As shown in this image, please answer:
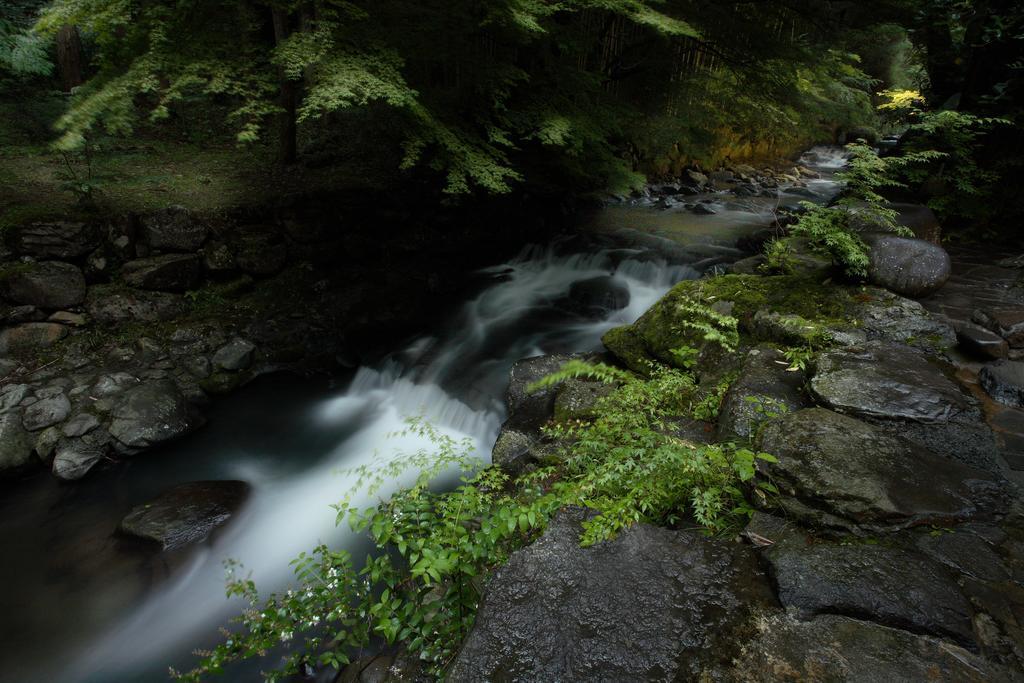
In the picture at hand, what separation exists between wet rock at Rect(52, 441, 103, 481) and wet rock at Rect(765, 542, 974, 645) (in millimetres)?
7962

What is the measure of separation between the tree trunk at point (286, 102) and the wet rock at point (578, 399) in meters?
6.31

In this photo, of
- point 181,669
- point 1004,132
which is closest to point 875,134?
point 1004,132

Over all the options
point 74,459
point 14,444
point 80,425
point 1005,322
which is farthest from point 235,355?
point 1005,322

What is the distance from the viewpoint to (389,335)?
946 centimetres

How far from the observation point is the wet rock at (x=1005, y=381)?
3.88m

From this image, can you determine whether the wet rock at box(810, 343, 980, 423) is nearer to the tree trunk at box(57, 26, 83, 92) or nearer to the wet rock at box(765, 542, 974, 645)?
the wet rock at box(765, 542, 974, 645)

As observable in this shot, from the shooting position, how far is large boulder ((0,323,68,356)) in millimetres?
6996

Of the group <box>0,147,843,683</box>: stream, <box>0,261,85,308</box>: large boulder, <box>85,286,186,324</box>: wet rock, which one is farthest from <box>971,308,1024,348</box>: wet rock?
<box>0,261,85,308</box>: large boulder

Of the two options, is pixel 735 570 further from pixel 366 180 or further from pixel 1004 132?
pixel 366 180

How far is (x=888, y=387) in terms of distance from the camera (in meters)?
3.56

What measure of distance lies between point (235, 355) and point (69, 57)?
8.58 meters

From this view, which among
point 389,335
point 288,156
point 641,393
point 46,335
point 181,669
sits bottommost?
point 181,669

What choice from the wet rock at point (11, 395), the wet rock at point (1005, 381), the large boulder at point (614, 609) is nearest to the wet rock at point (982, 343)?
the wet rock at point (1005, 381)

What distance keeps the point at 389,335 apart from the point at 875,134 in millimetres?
23299
